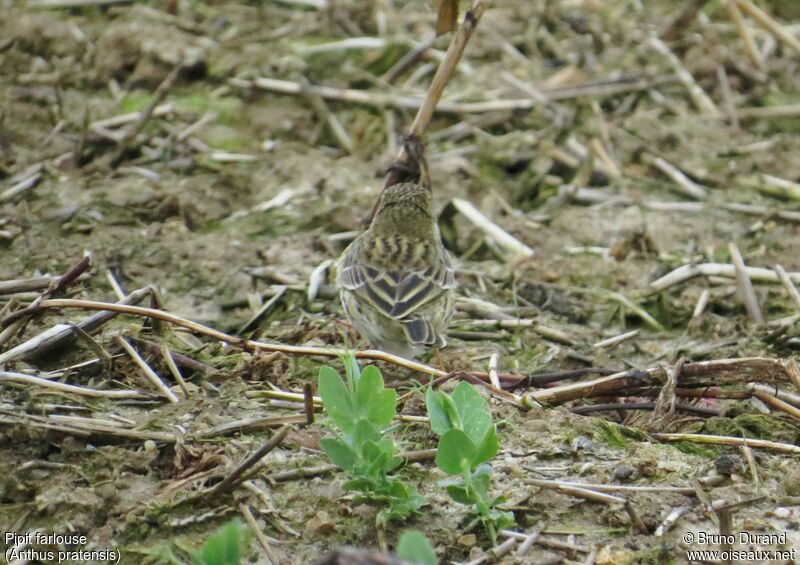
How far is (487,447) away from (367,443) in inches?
18.5

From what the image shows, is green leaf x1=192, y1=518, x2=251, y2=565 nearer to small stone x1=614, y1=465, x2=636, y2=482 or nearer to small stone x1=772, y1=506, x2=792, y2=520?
small stone x1=614, y1=465, x2=636, y2=482

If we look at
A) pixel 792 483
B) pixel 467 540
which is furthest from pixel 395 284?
pixel 792 483

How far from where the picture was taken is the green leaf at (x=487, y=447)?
4582 mm

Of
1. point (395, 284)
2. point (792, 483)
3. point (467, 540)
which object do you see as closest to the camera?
point (467, 540)

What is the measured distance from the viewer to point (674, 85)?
37.0 ft

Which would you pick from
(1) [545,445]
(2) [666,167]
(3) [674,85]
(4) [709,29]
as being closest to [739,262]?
(2) [666,167]

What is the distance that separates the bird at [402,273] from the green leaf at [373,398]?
5.39ft

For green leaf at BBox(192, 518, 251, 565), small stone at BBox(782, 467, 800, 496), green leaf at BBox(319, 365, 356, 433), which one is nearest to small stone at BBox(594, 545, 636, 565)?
small stone at BBox(782, 467, 800, 496)

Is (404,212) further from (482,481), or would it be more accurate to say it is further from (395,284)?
(482,481)

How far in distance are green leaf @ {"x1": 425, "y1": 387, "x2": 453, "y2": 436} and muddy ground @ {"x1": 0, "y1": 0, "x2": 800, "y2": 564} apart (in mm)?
356

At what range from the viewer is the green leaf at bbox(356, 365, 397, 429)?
4.71 m

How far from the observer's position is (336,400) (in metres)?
4.70

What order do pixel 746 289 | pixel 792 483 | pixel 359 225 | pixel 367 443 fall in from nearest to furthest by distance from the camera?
pixel 367 443 → pixel 792 483 → pixel 746 289 → pixel 359 225

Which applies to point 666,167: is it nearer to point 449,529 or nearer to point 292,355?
point 292,355
